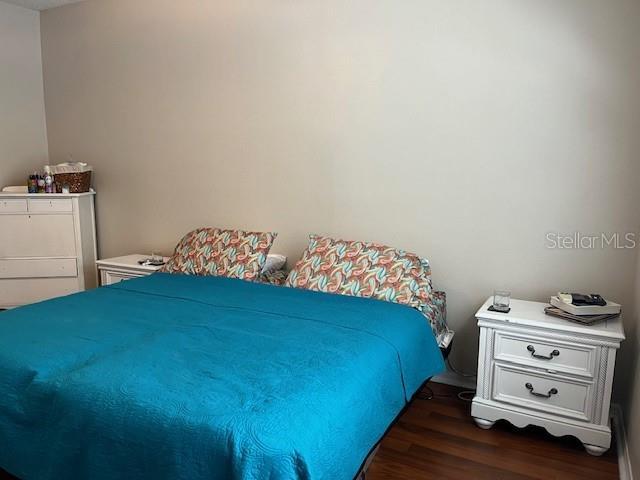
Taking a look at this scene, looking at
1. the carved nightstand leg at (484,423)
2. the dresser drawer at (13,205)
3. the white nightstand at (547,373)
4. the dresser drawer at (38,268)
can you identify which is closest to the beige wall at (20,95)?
the dresser drawer at (13,205)

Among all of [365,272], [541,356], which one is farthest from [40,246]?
[541,356]

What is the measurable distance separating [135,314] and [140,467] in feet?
3.35

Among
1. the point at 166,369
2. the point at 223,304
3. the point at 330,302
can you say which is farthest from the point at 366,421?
the point at 223,304

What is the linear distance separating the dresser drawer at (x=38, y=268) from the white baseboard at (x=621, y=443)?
12.2 ft

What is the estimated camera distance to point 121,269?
3.59 m

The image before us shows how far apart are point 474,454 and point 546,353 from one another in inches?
21.9

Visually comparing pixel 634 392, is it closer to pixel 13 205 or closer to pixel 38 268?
pixel 38 268

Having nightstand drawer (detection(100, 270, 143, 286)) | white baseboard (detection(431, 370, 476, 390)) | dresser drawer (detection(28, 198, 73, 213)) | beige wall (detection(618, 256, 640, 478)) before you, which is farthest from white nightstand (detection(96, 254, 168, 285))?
beige wall (detection(618, 256, 640, 478))

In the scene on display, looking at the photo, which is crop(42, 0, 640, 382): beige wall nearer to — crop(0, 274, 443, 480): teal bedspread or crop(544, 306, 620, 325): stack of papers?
crop(544, 306, 620, 325): stack of papers

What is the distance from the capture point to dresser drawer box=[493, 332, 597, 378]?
2211mm

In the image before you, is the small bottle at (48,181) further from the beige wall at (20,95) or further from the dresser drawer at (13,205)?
the beige wall at (20,95)

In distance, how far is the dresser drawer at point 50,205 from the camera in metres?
3.85

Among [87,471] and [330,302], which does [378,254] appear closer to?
[330,302]

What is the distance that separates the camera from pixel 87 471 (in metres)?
1.49
